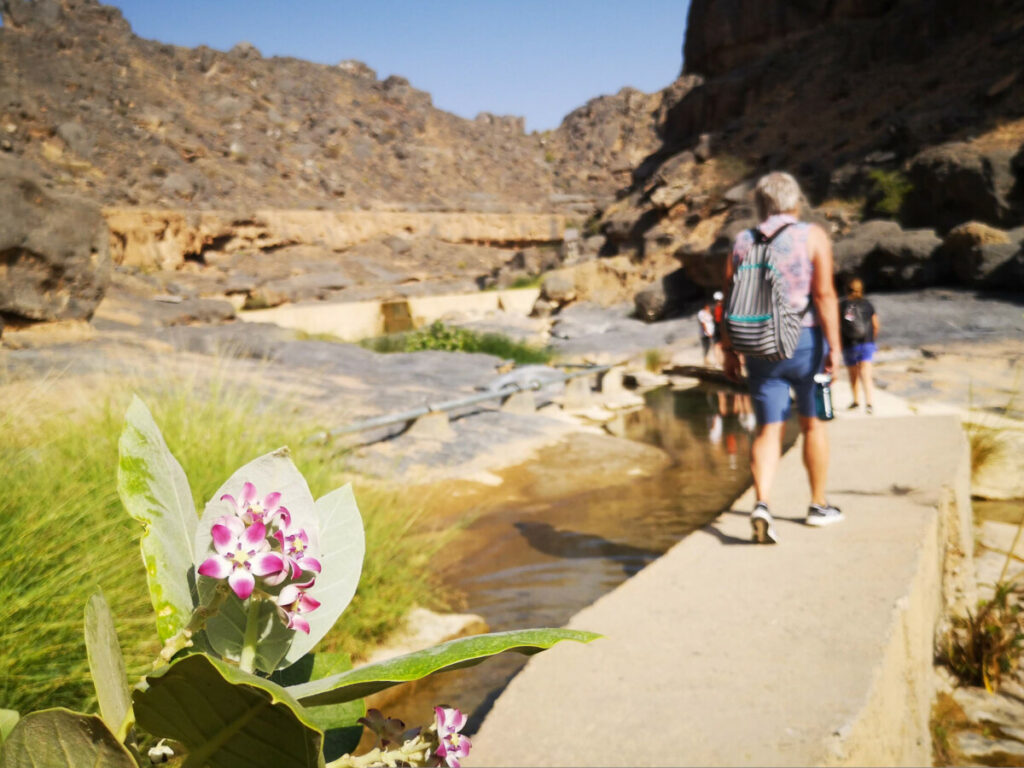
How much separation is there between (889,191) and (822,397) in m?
15.3

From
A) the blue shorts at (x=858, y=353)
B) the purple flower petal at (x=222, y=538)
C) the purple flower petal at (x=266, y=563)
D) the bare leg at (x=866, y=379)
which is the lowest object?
the bare leg at (x=866, y=379)

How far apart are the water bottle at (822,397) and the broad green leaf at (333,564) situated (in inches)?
121

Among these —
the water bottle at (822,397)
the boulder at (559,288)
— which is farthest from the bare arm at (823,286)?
the boulder at (559,288)

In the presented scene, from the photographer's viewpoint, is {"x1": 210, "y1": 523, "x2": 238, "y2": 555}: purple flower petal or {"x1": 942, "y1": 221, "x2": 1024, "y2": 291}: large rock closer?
{"x1": 210, "y1": 523, "x2": 238, "y2": 555}: purple flower petal

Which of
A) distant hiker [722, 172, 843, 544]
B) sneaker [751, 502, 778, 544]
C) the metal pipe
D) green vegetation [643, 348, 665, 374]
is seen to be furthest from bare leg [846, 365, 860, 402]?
green vegetation [643, 348, 665, 374]

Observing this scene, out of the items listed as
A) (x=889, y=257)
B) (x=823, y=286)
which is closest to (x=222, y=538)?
(x=823, y=286)

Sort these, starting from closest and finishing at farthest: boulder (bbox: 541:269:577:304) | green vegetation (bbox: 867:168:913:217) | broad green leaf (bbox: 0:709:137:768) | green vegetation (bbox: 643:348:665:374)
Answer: broad green leaf (bbox: 0:709:137:768) < green vegetation (bbox: 643:348:665:374) < green vegetation (bbox: 867:168:913:217) < boulder (bbox: 541:269:577:304)

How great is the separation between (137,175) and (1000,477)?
2933 centimetres

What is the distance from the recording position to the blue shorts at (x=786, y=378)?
3449 mm

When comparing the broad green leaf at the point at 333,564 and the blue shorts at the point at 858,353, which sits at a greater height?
the broad green leaf at the point at 333,564

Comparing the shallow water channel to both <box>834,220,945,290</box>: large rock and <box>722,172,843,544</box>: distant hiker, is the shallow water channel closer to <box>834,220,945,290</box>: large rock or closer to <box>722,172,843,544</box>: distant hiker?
<box>722,172,843,544</box>: distant hiker

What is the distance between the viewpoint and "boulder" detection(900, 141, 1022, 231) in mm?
13758

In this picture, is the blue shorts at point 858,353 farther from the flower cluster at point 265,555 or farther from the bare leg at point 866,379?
the flower cluster at point 265,555

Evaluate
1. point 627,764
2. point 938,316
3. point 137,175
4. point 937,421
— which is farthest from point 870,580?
point 137,175
